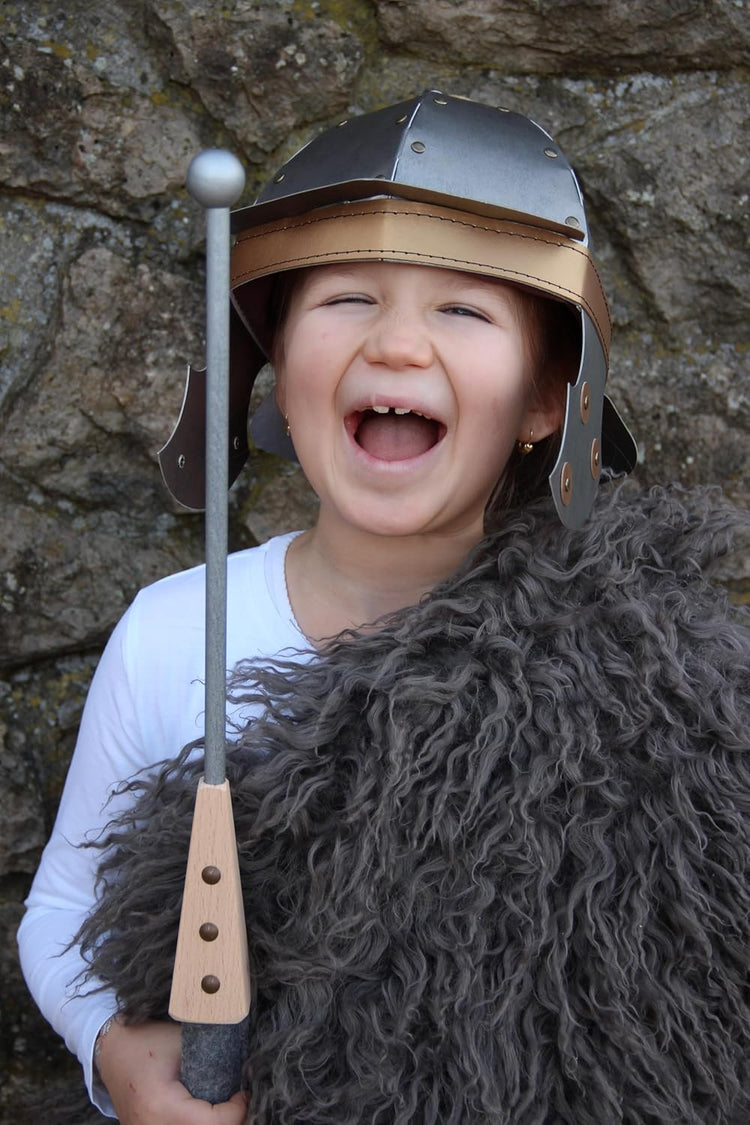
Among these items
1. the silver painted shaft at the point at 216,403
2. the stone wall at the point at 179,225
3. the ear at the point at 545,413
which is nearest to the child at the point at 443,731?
the ear at the point at 545,413

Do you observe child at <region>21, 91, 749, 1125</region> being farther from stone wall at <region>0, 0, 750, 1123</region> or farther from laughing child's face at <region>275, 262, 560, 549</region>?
stone wall at <region>0, 0, 750, 1123</region>

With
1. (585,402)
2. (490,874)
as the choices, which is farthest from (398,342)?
(490,874)

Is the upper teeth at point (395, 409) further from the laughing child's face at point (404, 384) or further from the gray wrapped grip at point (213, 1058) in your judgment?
the gray wrapped grip at point (213, 1058)

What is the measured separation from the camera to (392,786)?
2.88 ft

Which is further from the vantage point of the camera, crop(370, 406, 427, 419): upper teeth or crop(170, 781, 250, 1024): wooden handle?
crop(370, 406, 427, 419): upper teeth

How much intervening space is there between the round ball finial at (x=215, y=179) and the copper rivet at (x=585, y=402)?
0.36m

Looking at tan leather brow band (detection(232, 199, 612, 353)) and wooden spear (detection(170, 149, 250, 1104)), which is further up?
tan leather brow band (detection(232, 199, 612, 353))

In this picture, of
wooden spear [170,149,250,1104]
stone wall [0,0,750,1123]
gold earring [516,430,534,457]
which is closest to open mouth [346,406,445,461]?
gold earring [516,430,534,457]

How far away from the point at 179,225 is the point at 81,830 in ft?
2.25

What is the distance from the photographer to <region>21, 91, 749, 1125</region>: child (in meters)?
0.85

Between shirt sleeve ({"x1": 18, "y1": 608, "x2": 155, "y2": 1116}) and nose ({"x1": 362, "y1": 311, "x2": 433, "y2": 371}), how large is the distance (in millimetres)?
370

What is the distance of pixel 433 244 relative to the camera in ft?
3.08

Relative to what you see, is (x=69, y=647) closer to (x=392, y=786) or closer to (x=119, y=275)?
(x=119, y=275)

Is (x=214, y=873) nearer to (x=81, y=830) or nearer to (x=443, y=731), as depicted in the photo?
(x=443, y=731)
